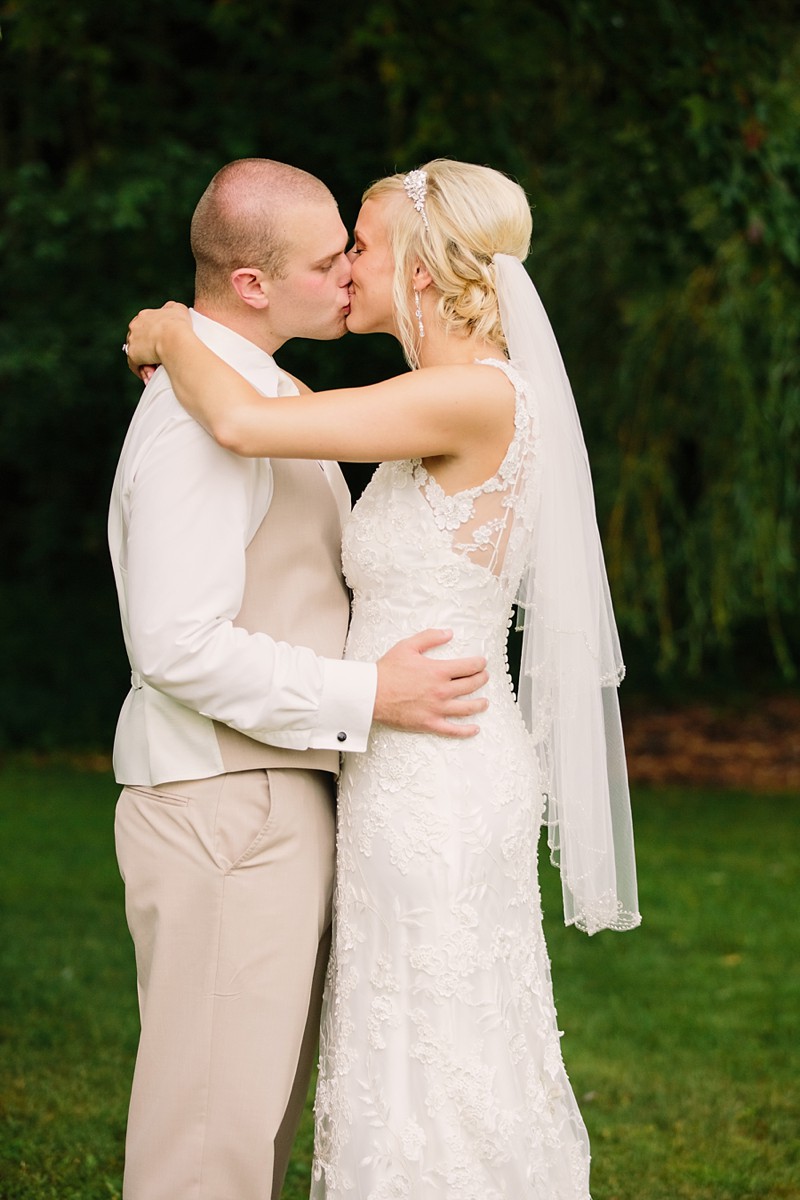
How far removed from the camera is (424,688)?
112 inches

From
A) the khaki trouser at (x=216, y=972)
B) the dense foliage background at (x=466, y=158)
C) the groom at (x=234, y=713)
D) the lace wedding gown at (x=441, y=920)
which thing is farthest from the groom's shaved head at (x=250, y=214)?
the dense foliage background at (x=466, y=158)

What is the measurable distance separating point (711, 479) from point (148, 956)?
7090mm

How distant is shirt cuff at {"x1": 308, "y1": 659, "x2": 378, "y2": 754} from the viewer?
9.09 ft

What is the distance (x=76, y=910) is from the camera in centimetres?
709

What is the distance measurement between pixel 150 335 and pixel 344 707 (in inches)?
33.2

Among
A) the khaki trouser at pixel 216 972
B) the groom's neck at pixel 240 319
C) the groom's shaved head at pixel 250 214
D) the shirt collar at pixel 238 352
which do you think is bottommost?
the khaki trouser at pixel 216 972

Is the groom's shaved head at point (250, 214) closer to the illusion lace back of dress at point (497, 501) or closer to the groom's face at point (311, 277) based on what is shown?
the groom's face at point (311, 277)

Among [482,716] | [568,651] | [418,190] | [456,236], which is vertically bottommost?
[482,716]

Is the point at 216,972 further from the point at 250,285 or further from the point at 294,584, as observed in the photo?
the point at 250,285

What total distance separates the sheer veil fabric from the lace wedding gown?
73 mm

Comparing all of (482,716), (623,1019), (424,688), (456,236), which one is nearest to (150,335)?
(456,236)

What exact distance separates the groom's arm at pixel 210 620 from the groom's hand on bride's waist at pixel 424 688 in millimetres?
55

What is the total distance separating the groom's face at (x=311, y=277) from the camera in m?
2.92

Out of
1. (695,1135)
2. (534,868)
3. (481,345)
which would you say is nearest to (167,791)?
(534,868)
